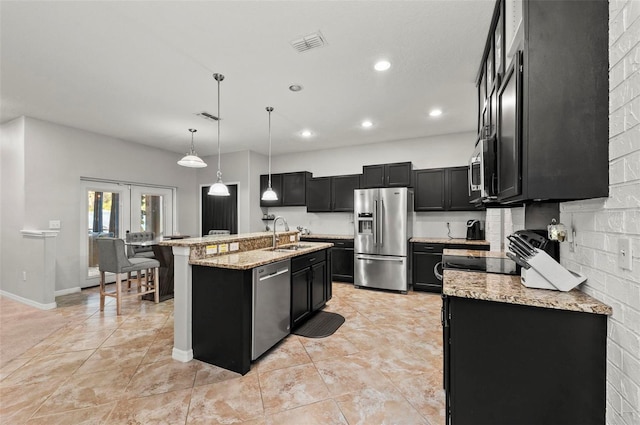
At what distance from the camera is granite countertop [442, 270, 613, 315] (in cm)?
123

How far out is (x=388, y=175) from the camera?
5004mm

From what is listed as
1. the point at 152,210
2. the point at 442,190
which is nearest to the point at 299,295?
the point at 442,190

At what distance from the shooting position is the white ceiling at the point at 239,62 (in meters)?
2.03

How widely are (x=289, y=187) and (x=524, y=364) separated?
5239 millimetres

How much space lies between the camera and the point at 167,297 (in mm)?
4324

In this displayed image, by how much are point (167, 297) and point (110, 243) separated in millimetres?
1178

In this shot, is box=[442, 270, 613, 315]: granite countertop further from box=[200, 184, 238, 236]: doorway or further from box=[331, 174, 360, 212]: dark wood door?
box=[200, 184, 238, 236]: doorway

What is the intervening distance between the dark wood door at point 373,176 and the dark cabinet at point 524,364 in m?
3.76

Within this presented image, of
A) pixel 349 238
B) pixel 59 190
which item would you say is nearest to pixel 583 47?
pixel 349 238

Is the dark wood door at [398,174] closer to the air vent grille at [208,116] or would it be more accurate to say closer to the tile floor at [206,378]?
the tile floor at [206,378]

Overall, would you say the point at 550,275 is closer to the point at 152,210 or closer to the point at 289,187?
the point at 289,187

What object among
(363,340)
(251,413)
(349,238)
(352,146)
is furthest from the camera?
(352,146)

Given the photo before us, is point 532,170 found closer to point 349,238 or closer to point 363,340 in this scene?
point 363,340

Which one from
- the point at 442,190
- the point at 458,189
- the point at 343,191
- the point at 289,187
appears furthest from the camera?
the point at 289,187
